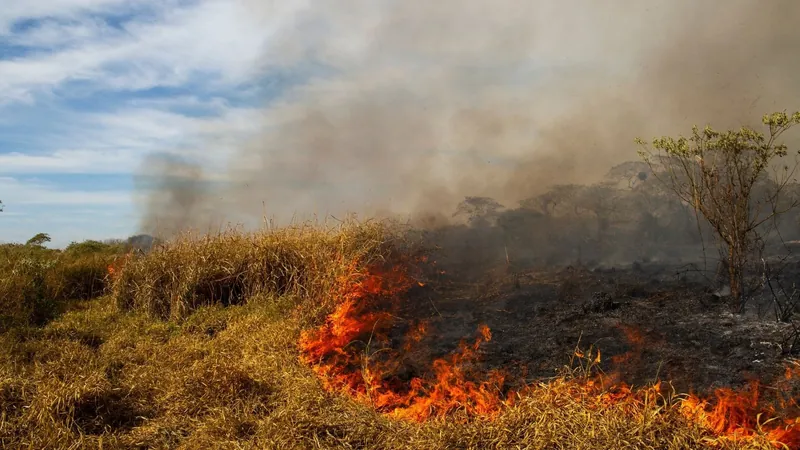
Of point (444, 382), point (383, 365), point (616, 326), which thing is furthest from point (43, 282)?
point (616, 326)

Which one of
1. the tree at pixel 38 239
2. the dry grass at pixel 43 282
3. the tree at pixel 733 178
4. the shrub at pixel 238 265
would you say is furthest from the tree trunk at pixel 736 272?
the tree at pixel 38 239

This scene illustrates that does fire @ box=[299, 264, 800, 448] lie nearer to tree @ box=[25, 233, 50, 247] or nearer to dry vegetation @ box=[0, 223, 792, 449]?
dry vegetation @ box=[0, 223, 792, 449]

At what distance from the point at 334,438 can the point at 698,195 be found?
5917 mm

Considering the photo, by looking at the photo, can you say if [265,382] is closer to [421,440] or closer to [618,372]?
[421,440]

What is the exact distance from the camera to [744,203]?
22.5 ft

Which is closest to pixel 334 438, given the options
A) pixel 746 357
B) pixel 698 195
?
pixel 746 357

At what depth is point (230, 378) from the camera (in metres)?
5.28

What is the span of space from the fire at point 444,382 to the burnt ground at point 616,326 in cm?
15

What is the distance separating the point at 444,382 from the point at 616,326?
7.29 ft

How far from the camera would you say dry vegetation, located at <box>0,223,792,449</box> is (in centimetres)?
406

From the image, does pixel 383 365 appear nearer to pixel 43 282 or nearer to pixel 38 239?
pixel 43 282

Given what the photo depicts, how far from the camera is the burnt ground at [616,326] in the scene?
4.89 meters

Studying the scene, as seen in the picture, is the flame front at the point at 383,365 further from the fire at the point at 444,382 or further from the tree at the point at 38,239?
the tree at the point at 38,239

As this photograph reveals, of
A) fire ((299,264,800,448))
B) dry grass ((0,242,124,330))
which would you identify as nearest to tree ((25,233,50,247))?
dry grass ((0,242,124,330))
